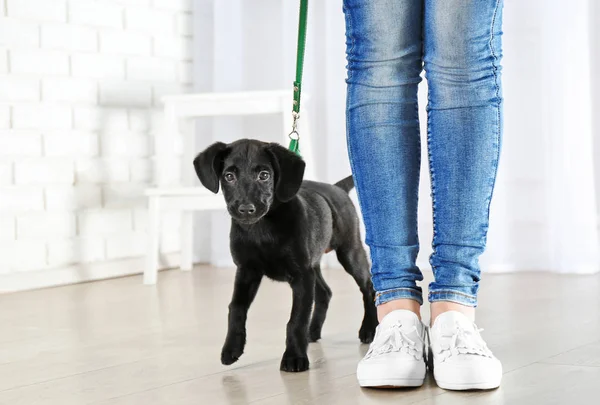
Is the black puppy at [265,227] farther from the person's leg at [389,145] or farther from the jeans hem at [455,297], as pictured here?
the jeans hem at [455,297]

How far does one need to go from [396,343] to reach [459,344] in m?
0.09

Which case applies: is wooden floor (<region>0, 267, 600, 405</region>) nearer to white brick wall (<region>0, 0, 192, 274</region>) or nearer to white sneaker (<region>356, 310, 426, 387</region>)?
white sneaker (<region>356, 310, 426, 387</region>)

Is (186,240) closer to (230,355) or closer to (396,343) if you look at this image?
(230,355)

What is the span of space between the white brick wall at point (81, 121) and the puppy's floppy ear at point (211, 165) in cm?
152

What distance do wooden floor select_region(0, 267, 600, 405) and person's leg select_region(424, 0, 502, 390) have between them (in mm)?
91

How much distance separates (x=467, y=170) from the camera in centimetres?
139

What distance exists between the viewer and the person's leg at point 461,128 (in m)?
1.37

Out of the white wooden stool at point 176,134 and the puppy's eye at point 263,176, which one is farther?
the white wooden stool at point 176,134

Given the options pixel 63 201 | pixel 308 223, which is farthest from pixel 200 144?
pixel 308 223

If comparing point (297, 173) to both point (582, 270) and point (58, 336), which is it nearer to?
point (58, 336)

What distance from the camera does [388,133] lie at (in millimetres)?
1440

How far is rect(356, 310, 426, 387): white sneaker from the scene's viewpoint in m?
1.36

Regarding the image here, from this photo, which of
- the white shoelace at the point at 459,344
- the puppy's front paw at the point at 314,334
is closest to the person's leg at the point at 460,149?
the white shoelace at the point at 459,344

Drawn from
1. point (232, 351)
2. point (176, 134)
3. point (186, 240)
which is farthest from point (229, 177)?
point (186, 240)
